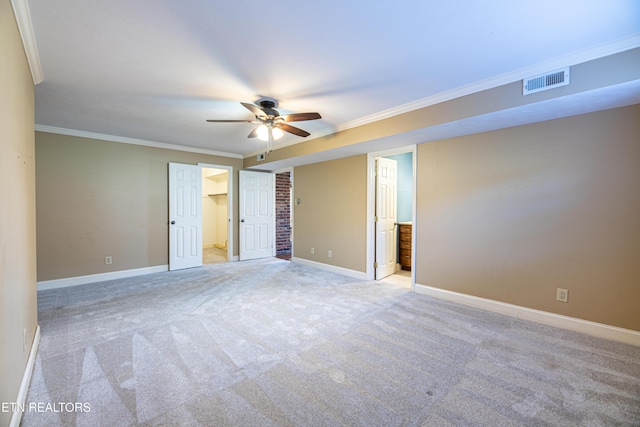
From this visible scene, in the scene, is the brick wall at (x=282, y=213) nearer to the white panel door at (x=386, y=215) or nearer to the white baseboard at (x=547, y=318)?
the white panel door at (x=386, y=215)

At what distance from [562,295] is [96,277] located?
253 inches

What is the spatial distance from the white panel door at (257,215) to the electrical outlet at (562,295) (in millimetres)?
5339

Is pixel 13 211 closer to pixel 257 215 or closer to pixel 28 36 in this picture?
pixel 28 36

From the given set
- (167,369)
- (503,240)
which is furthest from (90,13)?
(503,240)

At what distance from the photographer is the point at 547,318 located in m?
2.81

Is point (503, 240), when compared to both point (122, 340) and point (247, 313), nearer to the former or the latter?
point (247, 313)

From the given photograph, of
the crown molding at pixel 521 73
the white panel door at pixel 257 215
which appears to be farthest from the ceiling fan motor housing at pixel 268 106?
the white panel door at pixel 257 215

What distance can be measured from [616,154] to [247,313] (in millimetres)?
4065

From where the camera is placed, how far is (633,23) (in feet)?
5.87

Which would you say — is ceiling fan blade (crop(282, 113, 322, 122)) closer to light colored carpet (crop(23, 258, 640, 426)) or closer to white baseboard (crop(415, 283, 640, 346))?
light colored carpet (crop(23, 258, 640, 426))

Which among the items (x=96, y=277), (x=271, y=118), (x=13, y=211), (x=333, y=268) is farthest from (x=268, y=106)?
(x=96, y=277)

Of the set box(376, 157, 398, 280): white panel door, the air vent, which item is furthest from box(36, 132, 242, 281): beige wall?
the air vent

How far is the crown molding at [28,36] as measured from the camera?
158cm

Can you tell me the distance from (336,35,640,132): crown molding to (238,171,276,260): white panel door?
3690 mm
